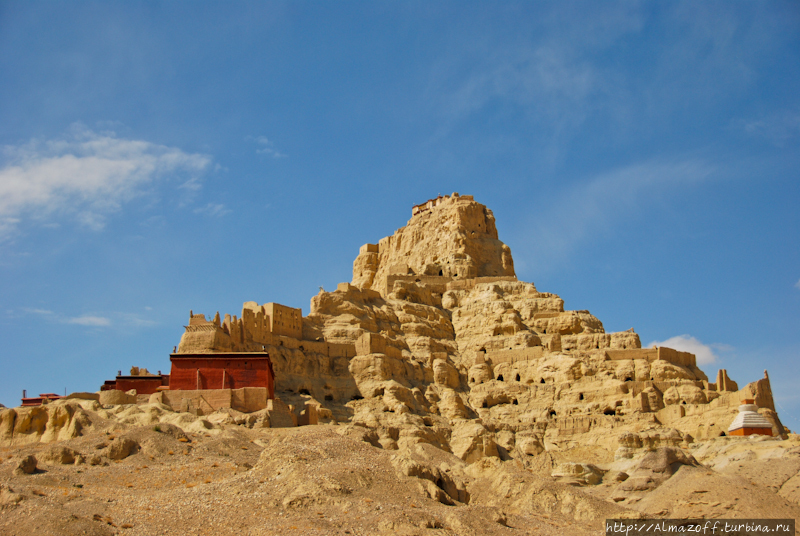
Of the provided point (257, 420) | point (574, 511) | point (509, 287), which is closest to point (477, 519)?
point (574, 511)

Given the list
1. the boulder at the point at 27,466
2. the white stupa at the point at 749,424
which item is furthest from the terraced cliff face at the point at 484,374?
the boulder at the point at 27,466

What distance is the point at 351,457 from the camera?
39000 mm

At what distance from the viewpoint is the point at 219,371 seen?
5469cm

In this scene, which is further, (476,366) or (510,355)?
(510,355)

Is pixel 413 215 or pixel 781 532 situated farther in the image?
pixel 413 215

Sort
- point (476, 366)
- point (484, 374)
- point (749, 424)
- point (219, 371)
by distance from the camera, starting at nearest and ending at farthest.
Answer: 1. point (749, 424)
2. point (219, 371)
3. point (484, 374)
4. point (476, 366)

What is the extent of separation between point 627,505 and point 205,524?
63.8 feet

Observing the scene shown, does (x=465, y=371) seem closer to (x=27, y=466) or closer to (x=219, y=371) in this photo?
(x=219, y=371)

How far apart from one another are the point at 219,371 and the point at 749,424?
31386 mm

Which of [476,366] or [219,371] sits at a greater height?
[476,366]

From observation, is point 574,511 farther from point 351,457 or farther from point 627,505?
point 351,457

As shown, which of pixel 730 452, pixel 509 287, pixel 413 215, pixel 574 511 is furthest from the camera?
pixel 413 215

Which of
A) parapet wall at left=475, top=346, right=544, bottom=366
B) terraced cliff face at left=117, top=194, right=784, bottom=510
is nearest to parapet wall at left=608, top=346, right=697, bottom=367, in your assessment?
terraced cliff face at left=117, top=194, right=784, bottom=510

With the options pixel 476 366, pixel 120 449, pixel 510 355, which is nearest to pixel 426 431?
pixel 476 366
